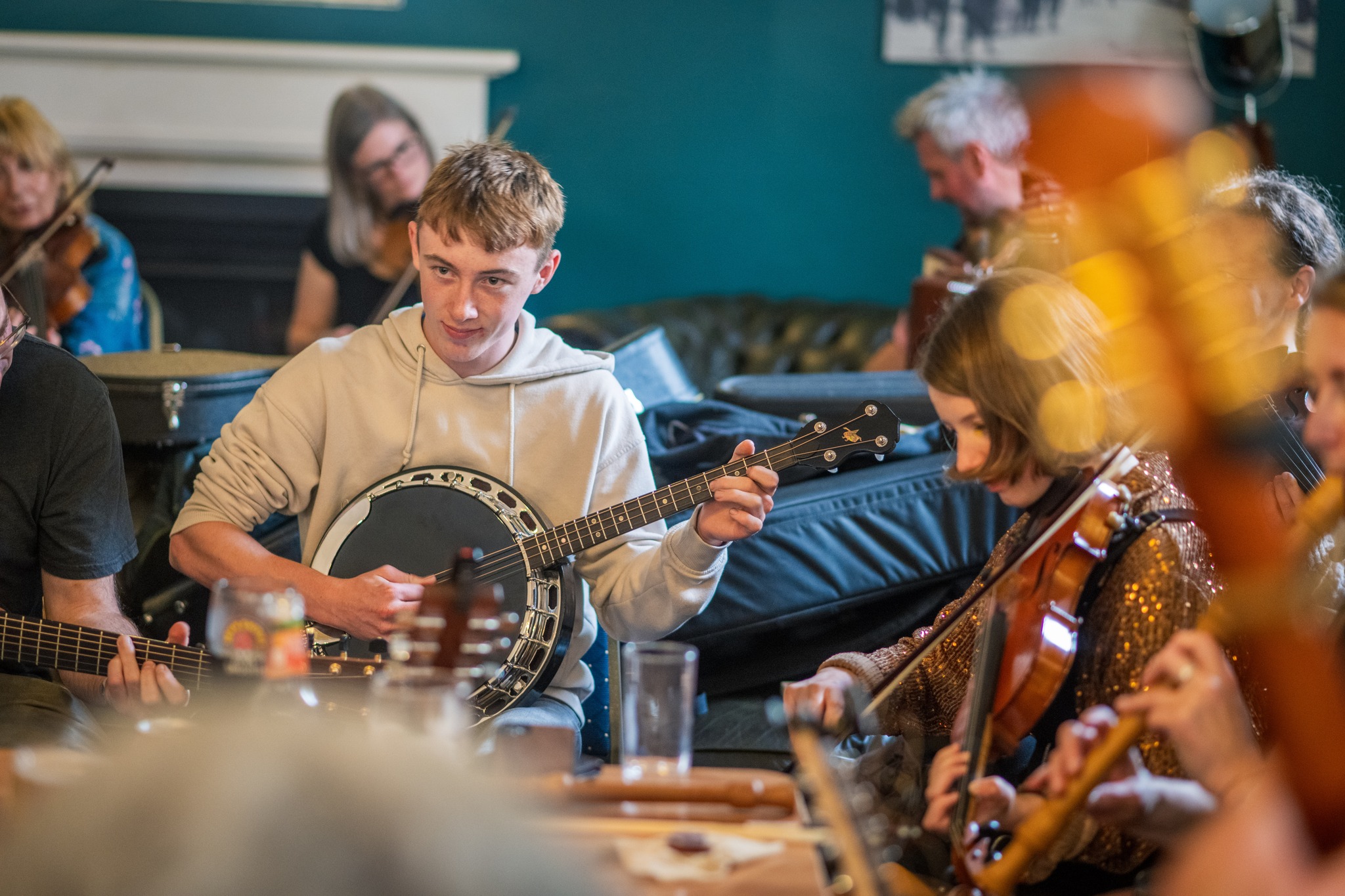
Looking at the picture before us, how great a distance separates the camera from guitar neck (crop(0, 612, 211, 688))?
1.69 metres

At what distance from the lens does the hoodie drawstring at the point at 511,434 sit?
1.88 meters

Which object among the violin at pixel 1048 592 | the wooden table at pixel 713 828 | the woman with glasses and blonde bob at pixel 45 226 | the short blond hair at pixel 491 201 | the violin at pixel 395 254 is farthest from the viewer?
the violin at pixel 395 254

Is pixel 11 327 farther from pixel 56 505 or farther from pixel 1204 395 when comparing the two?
pixel 1204 395

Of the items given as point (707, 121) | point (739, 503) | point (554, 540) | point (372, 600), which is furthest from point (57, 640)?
point (707, 121)

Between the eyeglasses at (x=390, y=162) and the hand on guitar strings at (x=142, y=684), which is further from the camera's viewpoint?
the eyeglasses at (x=390, y=162)

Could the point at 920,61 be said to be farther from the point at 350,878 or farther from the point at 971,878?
the point at 350,878

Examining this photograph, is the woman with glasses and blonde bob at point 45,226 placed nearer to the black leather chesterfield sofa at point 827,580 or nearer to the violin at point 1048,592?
the black leather chesterfield sofa at point 827,580

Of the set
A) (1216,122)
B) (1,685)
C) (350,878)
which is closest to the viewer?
(350,878)

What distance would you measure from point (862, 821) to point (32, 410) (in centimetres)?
135

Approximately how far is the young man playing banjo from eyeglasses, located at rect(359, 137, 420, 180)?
6.72 ft

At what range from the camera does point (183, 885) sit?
20.0 inches

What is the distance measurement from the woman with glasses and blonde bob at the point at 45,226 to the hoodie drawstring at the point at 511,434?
1905 millimetres

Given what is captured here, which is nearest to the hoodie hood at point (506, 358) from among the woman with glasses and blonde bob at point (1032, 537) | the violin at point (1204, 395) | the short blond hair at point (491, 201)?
the short blond hair at point (491, 201)

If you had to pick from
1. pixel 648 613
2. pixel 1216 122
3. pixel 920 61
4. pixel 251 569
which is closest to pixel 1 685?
pixel 251 569
